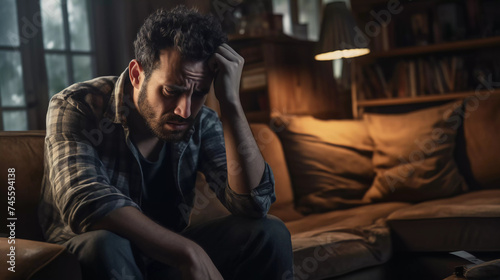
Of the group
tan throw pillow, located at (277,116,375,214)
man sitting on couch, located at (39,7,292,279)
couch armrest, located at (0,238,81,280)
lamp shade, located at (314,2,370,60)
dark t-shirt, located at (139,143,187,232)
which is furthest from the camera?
lamp shade, located at (314,2,370,60)

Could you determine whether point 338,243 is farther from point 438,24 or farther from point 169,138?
point 438,24

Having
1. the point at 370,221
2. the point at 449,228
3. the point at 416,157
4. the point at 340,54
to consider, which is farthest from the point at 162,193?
the point at 340,54

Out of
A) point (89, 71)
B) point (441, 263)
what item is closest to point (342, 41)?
point (441, 263)

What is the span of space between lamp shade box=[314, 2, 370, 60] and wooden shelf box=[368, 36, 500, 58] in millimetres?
268

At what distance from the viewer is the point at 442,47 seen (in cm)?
274

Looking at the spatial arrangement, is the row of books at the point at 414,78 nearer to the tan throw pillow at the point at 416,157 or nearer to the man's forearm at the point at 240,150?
the tan throw pillow at the point at 416,157

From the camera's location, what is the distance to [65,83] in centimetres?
290

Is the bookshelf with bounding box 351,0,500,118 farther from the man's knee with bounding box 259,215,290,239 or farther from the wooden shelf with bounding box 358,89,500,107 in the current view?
the man's knee with bounding box 259,215,290,239

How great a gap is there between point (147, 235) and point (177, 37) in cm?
43

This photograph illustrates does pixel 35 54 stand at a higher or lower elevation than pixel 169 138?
higher

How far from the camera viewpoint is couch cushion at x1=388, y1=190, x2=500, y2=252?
165 centimetres

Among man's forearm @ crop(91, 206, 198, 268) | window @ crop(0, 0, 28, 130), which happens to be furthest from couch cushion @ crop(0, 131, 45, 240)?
window @ crop(0, 0, 28, 130)

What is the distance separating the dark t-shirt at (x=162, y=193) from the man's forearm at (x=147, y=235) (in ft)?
0.82

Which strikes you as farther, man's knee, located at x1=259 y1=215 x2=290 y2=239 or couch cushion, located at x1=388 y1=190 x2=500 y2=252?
couch cushion, located at x1=388 y1=190 x2=500 y2=252
